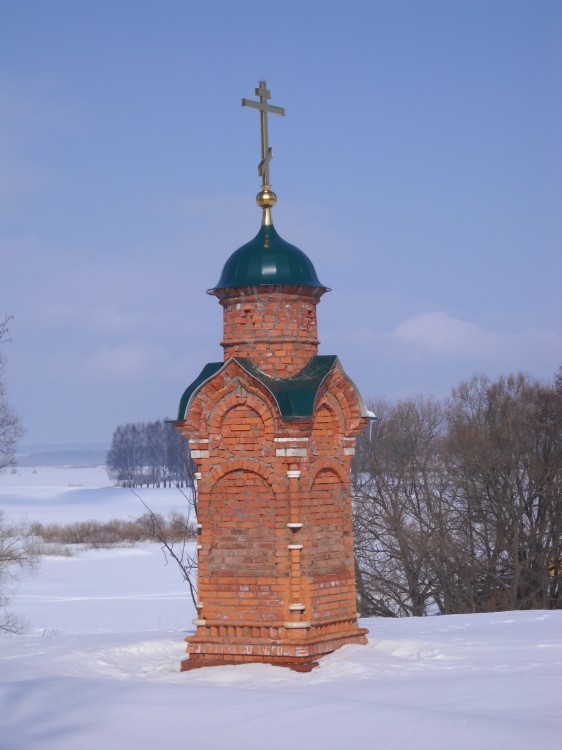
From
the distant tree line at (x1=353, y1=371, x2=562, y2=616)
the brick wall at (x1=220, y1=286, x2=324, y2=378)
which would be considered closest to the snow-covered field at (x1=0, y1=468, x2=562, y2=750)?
the brick wall at (x1=220, y1=286, x2=324, y2=378)

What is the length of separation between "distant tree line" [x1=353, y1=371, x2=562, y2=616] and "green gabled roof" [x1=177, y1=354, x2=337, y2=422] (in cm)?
1646

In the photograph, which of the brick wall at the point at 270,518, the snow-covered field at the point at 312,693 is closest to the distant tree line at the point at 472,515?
the snow-covered field at the point at 312,693

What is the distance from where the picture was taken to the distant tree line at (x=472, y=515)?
26.9 metres

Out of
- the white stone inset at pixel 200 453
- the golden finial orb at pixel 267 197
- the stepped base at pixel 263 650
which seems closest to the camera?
the stepped base at pixel 263 650

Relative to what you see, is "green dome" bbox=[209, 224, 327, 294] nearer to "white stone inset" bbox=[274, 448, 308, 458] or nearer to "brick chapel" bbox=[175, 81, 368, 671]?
"brick chapel" bbox=[175, 81, 368, 671]

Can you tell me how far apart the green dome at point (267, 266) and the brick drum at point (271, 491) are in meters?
0.10

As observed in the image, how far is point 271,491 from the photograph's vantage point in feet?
36.3

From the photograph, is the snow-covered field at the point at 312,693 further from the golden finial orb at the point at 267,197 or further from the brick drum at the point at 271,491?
the golden finial orb at the point at 267,197

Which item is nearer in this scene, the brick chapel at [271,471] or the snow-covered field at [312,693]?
the snow-covered field at [312,693]

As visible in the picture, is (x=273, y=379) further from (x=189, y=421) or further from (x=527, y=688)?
(x=527, y=688)

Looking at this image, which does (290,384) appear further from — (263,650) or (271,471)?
(263,650)

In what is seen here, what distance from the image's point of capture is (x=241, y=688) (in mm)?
9758

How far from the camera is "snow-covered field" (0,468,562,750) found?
299 inches

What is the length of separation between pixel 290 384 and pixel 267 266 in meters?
1.36
